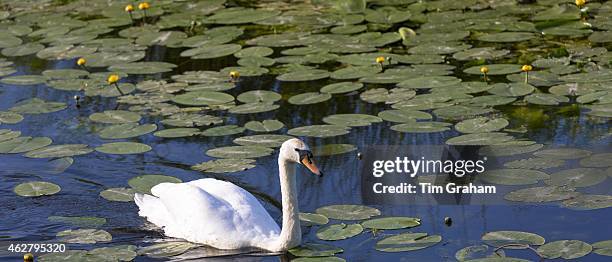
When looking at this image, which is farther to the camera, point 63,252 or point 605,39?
point 605,39

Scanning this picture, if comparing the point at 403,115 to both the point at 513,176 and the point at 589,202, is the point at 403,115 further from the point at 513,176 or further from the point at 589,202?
the point at 589,202

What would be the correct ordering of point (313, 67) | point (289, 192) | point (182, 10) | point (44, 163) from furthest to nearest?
point (182, 10)
point (313, 67)
point (44, 163)
point (289, 192)

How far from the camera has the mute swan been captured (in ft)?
18.0

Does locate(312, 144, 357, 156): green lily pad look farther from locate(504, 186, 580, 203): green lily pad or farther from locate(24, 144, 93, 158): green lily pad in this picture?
locate(24, 144, 93, 158): green lily pad

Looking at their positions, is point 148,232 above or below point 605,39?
below

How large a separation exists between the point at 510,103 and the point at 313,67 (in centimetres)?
151

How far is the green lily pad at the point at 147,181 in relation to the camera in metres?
6.26

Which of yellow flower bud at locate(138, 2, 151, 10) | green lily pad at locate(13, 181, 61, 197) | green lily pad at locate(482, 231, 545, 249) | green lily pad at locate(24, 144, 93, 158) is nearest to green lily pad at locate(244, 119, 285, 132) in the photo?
green lily pad at locate(24, 144, 93, 158)

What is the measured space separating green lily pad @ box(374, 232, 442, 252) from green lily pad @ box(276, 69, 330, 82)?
8.22ft

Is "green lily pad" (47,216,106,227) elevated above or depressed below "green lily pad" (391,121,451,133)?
below

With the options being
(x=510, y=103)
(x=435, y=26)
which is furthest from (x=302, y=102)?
(x=435, y=26)

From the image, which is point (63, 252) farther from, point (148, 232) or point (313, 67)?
point (313, 67)

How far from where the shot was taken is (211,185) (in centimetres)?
585

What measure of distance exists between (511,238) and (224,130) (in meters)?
2.17
